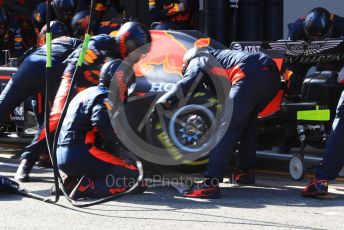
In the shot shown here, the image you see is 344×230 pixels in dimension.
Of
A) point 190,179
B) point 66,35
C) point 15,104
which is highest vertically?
point 66,35

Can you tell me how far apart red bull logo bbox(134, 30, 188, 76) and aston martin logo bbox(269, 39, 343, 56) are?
1143 mm

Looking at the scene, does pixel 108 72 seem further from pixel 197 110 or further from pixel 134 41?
pixel 197 110

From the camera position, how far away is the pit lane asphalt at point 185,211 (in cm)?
584

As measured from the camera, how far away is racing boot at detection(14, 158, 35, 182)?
784cm

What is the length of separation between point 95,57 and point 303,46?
2.42 metres

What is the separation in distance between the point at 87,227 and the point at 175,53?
2882mm

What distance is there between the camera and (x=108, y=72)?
23.0ft

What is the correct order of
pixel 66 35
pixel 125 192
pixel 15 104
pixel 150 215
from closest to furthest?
pixel 150 215
pixel 125 192
pixel 15 104
pixel 66 35

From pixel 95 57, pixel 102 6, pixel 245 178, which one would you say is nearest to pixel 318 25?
pixel 245 178

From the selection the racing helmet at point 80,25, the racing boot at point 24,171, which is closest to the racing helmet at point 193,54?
the racing boot at point 24,171

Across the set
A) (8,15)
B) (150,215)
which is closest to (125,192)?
(150,215)

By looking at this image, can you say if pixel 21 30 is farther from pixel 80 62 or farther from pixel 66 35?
pixel 80 62

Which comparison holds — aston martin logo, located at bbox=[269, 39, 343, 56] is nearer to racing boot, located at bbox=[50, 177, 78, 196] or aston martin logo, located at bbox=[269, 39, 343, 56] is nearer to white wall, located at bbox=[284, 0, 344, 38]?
racing boot, located at bbox=[50, 177, 78, 196]

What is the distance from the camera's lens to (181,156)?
7395 mm
